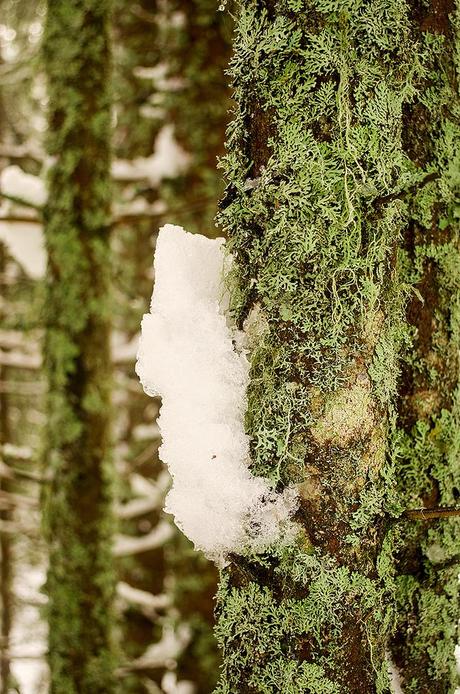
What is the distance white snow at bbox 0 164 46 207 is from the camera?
2773 mm

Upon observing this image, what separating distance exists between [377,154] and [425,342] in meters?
0.39

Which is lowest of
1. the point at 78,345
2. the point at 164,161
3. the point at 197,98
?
the point at 78,345

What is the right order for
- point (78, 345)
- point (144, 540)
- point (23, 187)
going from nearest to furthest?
point (78, 345) → point (23, 187) → point (144, 540)

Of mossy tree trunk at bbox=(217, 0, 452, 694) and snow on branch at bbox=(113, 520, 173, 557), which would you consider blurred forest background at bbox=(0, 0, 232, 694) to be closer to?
snow on branch at bbox=(113, 520, 173, 557)

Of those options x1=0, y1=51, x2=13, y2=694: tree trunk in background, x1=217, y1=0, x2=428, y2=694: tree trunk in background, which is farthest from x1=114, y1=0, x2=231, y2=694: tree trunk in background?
x1=0, y1=51, x2=13, y2=694: tree trunk in background

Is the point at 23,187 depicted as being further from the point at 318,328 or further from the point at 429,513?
the point at 429,513

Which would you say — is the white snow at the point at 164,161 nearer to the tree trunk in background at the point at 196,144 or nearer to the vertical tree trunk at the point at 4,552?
the tree trunk in background at the point at 196,144

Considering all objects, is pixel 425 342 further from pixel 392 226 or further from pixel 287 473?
pixel 287 473

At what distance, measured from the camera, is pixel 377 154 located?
0.91 m

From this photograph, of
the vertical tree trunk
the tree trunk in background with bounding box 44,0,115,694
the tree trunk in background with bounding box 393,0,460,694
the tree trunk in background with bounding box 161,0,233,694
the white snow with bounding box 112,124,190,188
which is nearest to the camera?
the tree trunk in background with bounding box 393,0,460,694

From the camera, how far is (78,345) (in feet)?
8.87

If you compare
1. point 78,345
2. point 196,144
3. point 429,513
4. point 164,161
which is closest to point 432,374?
point 429,513

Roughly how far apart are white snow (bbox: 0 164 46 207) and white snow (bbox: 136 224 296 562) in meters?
2.01

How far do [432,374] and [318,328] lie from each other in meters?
0.35
